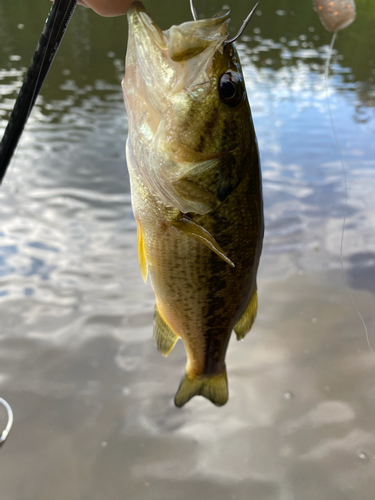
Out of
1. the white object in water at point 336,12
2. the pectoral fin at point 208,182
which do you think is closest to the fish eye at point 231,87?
the pectoral fin at point 208,182

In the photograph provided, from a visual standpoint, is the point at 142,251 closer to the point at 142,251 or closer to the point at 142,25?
the point at 142,251

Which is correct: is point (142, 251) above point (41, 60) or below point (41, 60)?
below

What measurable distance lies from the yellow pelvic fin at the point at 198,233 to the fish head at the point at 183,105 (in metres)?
0.04

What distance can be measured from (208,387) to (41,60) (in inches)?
58.5

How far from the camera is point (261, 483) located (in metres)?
2.56

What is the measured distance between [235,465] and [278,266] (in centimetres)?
216

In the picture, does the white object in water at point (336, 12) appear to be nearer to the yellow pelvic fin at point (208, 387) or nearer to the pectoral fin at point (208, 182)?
the pectoral fin at point (208, 182)

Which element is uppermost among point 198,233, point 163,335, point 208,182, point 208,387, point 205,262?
point 208,182

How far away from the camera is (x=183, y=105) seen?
3.84ft

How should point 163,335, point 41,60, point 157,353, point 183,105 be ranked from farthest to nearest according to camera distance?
point 157,353
point 163,335
point 183,105
point 41,60

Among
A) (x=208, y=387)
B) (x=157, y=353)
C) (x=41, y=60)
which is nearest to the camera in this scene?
(x=41, y=60)

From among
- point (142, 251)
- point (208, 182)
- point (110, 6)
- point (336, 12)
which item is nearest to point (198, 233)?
point (208, 182)

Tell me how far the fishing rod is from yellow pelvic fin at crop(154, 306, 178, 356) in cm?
90

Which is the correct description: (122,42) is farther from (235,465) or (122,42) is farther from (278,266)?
(235,465)
